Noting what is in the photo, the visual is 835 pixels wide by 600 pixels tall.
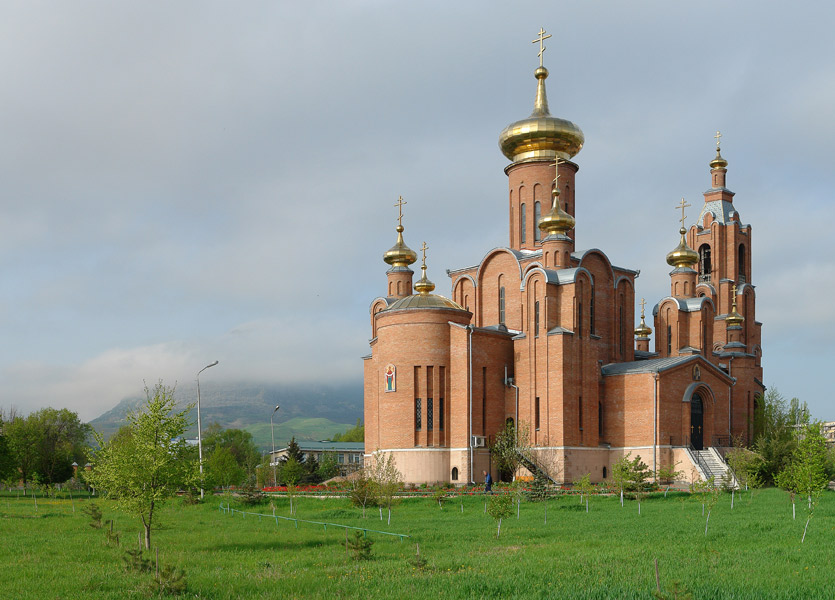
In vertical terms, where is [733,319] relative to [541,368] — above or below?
above

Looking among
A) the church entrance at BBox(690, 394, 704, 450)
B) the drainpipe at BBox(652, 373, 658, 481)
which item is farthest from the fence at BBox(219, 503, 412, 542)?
the church entrance at BBox(690, 394, 704, 450)

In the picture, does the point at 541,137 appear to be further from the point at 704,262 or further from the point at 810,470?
the point at 810,470

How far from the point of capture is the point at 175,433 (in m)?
19.1

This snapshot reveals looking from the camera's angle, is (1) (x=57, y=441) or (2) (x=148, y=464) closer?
(2) (x=148, y=464)

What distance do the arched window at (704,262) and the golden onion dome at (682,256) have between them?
19.5 ft

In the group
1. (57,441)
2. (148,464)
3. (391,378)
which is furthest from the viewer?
(57,441)

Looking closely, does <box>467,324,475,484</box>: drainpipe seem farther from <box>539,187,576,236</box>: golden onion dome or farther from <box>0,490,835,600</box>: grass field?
<box>0,490,835,600</box>: grass field

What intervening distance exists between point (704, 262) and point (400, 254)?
19.5 meters

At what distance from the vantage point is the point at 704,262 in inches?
2119

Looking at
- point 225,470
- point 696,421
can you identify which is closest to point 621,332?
point 696,421

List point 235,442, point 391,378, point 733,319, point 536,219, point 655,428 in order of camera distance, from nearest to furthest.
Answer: point 655,428 < point 391,378 < point 536,219 < point 733,319 < point 235,442

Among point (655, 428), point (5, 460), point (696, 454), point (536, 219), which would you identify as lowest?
point (5, 460)

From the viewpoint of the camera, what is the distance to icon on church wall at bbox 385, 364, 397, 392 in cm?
3878

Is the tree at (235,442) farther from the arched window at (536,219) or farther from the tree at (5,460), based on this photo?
the arched window at (536,219)
